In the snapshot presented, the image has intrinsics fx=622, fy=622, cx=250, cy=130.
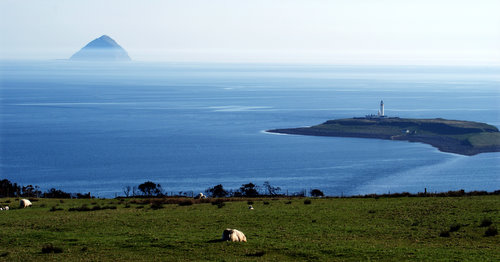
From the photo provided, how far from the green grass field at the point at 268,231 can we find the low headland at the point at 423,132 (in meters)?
120

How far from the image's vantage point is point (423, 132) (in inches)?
6417

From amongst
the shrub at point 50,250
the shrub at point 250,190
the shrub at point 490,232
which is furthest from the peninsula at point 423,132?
the shrub at point 50,250

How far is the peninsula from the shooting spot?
149 m

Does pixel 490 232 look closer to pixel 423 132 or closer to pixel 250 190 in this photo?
pixel 250 190

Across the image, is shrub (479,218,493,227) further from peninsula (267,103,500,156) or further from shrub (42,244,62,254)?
peninsula (267,103,500,156)

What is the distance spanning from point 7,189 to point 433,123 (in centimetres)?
13051

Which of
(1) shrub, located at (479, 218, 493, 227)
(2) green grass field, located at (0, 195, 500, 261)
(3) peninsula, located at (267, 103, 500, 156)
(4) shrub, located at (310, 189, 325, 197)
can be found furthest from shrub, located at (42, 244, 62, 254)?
(3) peninsula, located at (267, 103, 500, 156)

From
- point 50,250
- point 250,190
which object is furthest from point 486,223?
point 250,190

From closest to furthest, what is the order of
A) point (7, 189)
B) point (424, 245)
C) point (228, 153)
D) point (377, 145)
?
point (424, 245) → point (7, 189) → point (228, 153) → point (377, 145)

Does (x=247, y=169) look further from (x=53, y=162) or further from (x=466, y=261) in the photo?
(x=466, y=261)

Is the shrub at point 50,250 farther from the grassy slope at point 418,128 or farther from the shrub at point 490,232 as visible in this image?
the grassy slope at point 418,128

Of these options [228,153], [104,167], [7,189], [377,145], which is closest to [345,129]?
[377,145]

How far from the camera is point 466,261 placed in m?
17.9

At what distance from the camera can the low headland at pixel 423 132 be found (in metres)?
149
